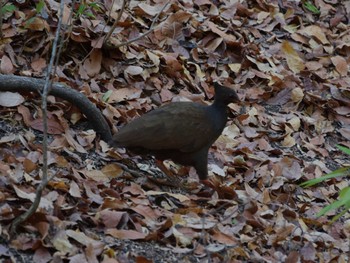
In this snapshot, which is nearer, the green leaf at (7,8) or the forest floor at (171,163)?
the forest floor at (171,163)

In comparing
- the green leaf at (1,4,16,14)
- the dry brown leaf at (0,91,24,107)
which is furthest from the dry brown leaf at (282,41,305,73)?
the dry brown leaf at (0,91,24,107)

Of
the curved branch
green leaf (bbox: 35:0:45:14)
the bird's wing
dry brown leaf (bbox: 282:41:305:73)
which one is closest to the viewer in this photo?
the bird's wing

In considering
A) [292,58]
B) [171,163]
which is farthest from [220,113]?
[292,58]

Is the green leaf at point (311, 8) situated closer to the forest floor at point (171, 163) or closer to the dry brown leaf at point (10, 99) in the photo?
the forest floor at point (171, 163)

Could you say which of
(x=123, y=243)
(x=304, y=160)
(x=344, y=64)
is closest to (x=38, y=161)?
(x=123, y=243)

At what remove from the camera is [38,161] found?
5.66 meters

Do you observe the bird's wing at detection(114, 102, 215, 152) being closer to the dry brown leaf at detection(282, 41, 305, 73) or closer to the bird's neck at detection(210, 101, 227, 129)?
the bird's neck at detection(210, 101, 227, 129)

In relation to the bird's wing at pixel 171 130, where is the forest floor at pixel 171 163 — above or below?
below

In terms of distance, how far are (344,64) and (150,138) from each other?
358cm

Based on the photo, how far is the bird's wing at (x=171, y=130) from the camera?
5824 millimetres

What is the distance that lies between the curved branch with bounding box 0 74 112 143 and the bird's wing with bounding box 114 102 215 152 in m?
0.43

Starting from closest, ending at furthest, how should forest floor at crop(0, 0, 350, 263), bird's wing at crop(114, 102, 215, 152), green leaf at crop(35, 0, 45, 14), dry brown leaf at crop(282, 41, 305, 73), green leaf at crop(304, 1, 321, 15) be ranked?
1. forest floor at crop(0, 0, 350, 263)
2. bird's wing at crop(114, 102, 215, 152)
3. green leaf at crop(35, 0, 45, 14)
4. dry brown leaf at crop(282, 41, 305, 73)
5. green leaf at crop(304, 1, 321, 15)

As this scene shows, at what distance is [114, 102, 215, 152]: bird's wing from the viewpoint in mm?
5824

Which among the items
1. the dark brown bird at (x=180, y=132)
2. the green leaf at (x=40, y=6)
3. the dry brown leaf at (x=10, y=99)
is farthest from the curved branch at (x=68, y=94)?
the green leaf at (x=40, y=6)
